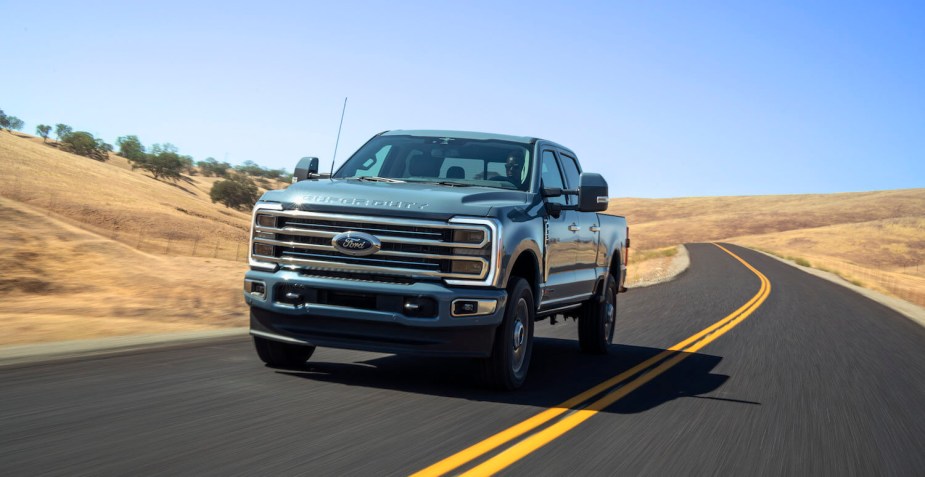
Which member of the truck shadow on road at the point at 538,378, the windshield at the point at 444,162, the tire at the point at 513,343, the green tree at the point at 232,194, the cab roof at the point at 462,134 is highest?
the cab roof at the point at 462,134

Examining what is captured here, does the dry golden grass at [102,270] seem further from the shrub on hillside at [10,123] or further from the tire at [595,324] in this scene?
the shrub on hillside at [10,123]

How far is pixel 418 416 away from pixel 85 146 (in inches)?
3253

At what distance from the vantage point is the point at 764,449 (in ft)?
20.4

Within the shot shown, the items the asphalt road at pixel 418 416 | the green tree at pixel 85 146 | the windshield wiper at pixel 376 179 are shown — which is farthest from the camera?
the green tree at pixel 85 146

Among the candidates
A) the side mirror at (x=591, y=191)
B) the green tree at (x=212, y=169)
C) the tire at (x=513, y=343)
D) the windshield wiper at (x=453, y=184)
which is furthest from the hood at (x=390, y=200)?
the green tree at (x=212, y=169)

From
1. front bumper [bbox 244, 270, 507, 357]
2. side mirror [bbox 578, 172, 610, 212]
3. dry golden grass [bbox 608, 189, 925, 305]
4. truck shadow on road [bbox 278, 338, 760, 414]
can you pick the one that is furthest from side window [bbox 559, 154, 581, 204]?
dry golden grass [bbox 608, 189, 925, 305]

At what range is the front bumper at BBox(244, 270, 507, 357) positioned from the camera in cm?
706

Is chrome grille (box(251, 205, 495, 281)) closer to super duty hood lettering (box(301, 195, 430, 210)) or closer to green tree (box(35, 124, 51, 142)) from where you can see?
super duty hood lettering (box(301, 195, 430, 210))

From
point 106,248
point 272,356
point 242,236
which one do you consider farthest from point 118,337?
point 242,236

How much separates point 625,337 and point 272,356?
21.8ft

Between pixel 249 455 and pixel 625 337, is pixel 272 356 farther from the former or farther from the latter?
pixel 625 337

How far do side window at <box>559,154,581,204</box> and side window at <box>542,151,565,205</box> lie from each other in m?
0.22

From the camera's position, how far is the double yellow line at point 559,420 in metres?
5.25

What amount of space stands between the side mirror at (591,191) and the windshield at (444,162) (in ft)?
1.80
